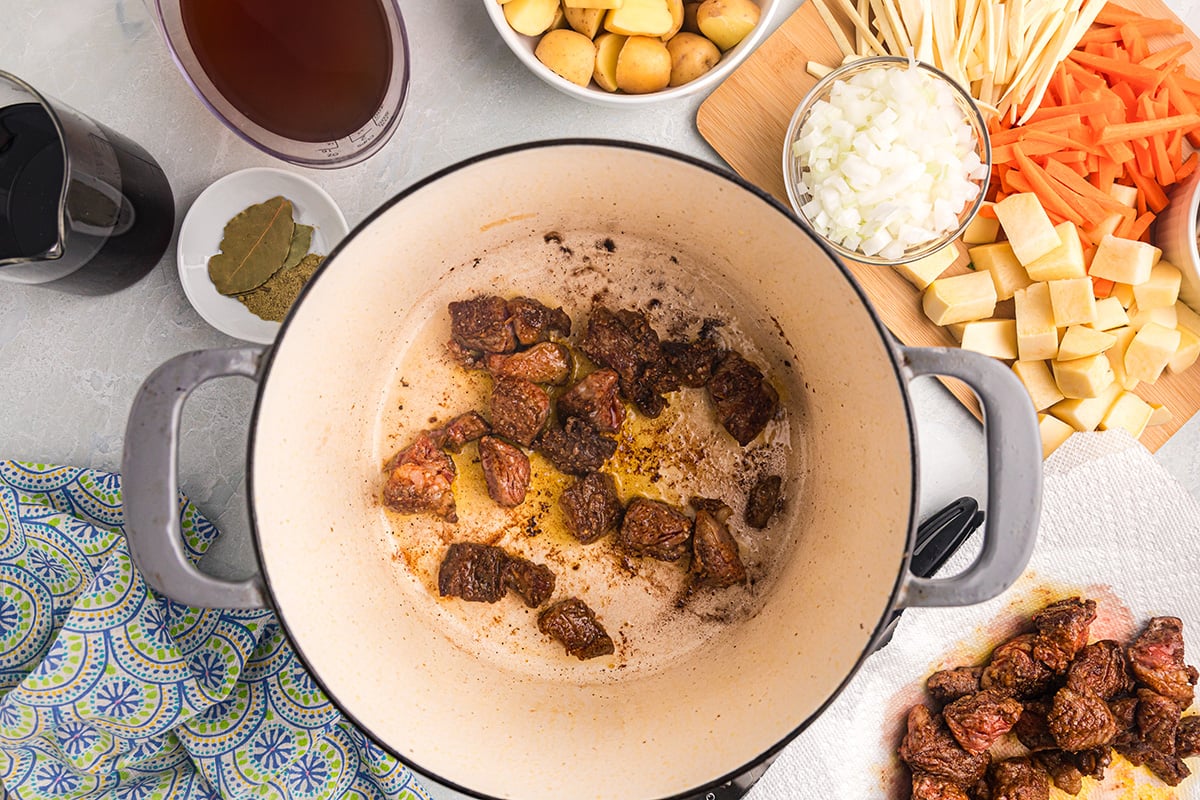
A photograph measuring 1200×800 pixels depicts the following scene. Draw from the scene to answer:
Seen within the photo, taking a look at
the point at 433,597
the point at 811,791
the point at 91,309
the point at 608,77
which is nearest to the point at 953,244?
the point at 608,77

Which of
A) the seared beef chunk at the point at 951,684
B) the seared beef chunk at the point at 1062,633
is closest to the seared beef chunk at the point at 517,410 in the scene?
the seared beef chunk at the point at 951,684

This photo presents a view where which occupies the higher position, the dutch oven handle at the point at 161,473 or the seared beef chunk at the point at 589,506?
the dutch oven handle at the point at 161,473

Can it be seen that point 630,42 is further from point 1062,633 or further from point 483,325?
point 1062,633

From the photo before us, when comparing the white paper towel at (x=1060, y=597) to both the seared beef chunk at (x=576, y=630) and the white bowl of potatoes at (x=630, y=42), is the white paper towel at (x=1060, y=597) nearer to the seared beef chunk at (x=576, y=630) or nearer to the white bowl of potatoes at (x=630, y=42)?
the seared beef chunk at (x=576, y=630)

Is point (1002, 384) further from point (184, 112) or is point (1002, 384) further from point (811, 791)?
point (184, 112)

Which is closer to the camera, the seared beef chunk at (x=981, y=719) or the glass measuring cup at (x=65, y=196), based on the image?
the glass measuring cup at (x=65, y=196)

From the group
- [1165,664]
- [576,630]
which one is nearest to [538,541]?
[576,630]
